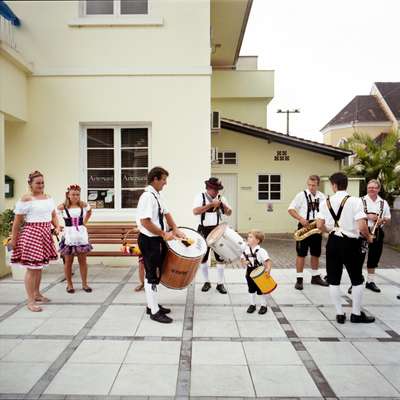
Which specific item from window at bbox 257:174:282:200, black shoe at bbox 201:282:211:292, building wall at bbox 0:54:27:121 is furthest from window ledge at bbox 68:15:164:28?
window at bbox 257:174:282:200

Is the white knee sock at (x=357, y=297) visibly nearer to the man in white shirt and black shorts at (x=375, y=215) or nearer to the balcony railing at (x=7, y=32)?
the man in white shirt and black shorts at (x=375, y=215)

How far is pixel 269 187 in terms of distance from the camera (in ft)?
49.6

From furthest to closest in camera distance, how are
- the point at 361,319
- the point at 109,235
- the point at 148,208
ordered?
the point at 109,235 → the point at 361,319 → the point at 148,208

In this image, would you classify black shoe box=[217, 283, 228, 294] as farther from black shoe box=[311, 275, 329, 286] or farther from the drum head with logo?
black shoe box=[311, 275, 329, 286]

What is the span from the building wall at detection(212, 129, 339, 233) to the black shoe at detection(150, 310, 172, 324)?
33.2 feet

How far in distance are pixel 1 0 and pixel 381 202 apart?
608 centimetres

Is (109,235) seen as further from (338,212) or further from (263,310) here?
(338,212)

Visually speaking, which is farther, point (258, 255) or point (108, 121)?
point (108, 121)

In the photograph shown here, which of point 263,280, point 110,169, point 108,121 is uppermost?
point 108,121

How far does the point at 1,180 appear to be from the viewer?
7.36 metres

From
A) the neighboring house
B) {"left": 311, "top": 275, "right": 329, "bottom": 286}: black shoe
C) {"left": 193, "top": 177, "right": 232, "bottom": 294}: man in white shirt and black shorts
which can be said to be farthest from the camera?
the neighboring house

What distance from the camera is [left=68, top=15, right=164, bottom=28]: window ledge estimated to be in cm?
810

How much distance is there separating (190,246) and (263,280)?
0.99 m

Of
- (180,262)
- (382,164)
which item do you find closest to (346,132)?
(382,164)
